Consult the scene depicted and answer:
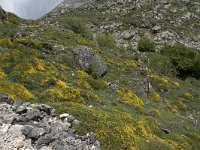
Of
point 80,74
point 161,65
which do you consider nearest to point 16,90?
point 80,74

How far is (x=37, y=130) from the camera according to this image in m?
22.9

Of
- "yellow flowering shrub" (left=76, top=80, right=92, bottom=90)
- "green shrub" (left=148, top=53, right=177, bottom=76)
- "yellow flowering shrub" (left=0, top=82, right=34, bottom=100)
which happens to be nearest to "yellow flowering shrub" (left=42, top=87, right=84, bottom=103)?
"yellow flowering shrub" (left=0, top=82, right=34, bottom=100)

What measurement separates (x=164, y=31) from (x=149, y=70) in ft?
173

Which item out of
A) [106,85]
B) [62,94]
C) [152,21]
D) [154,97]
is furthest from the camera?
[152,21]

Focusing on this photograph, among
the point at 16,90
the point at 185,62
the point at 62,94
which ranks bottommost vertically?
the point at 185,62

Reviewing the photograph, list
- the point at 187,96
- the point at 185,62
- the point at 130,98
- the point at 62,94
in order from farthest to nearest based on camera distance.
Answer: the point at 185,62 < the point at 187,96 < the point at 130,98 < the point at 62,94

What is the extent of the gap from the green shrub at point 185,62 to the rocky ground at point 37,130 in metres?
46.5

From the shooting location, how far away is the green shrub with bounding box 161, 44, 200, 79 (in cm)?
6938

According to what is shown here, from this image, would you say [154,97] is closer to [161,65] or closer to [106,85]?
[106,85]

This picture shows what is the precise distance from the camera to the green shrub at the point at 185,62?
69.4 meters

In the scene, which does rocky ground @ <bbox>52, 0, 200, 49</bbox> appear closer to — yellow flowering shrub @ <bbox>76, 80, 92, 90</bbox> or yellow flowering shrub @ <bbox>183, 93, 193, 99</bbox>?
yellow flowering shrub @ <bbox>183, 93, 193, 99</bbox>

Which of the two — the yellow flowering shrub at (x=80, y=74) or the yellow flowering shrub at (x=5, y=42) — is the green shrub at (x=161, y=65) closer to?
the yellow flowering shrub at (x=80, y=74)

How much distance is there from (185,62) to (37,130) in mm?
50750

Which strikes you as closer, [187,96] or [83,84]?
[83,84]
